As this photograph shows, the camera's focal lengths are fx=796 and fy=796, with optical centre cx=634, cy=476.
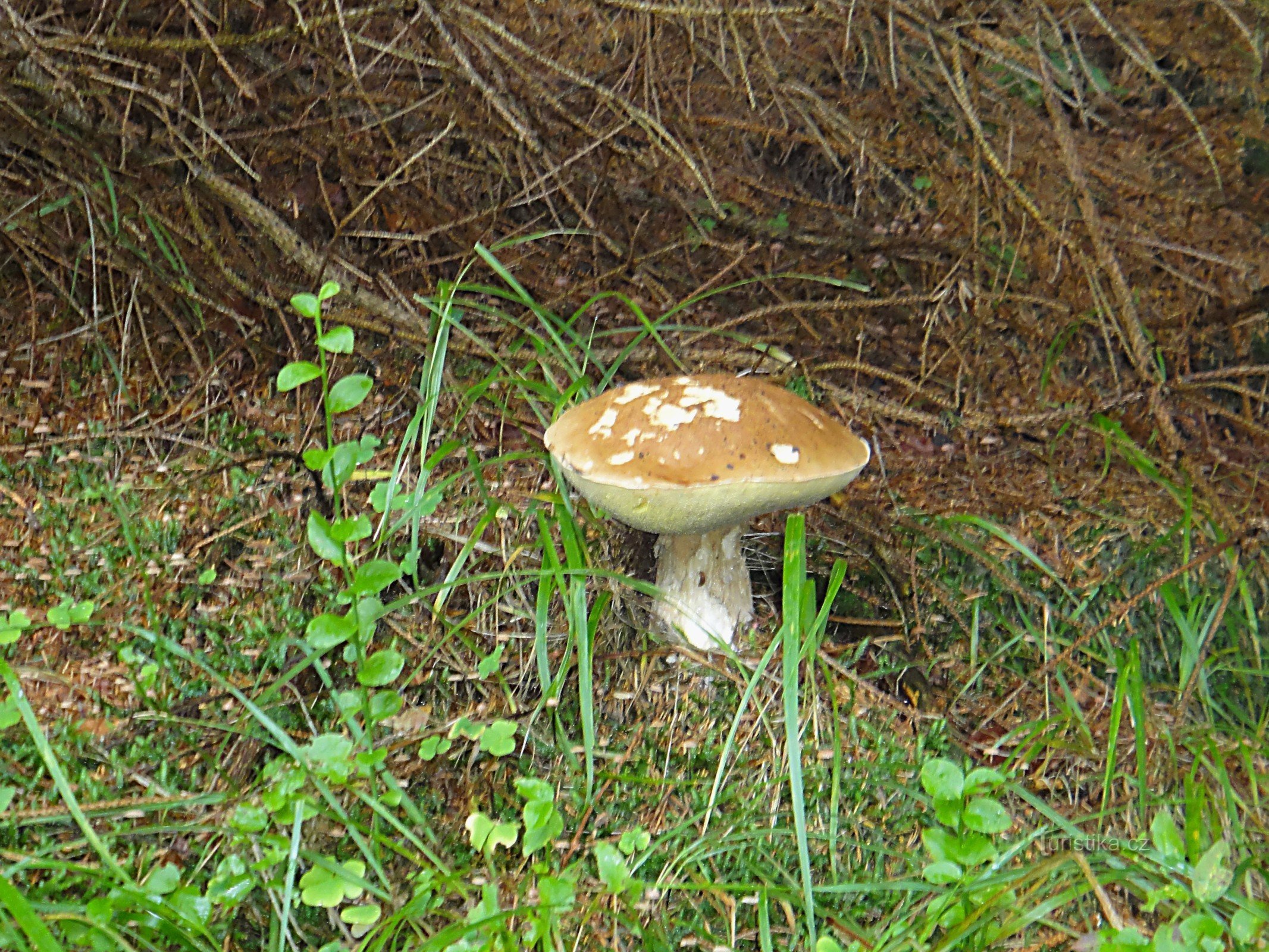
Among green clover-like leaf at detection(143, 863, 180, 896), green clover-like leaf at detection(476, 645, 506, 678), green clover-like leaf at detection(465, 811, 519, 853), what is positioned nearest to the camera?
green clover-like leaf at detection(143, 863, 180, 896)

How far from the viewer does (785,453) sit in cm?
139

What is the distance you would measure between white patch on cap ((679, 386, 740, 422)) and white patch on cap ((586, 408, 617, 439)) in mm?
129

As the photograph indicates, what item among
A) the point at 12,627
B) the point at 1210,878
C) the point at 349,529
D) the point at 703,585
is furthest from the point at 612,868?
the point at 12,627

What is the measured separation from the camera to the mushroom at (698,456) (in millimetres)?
1348

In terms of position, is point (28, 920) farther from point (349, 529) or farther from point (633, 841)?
point (633, 841)

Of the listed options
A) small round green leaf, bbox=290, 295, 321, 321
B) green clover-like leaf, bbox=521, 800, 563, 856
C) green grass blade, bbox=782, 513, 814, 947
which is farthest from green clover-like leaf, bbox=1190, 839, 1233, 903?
small round green leaf, bbox=290, 295, 321, 321

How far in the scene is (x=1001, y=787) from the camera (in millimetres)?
1475

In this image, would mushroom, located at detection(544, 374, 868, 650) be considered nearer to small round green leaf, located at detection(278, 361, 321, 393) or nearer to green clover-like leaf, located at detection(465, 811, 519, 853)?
small round green leaf, located at detection(278, 361, 321, 393)

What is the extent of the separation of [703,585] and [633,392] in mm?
445

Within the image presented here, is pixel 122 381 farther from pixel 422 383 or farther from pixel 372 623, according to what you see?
pixel 372 623

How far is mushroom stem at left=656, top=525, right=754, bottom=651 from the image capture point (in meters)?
1.68

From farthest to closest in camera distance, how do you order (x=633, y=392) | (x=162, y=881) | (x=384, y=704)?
(x=633, y=392), (x=384, y=704), (x=162, y=881)

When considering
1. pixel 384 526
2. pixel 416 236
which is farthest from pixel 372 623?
pixel 416 236

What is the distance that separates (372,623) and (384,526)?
0.41 m
